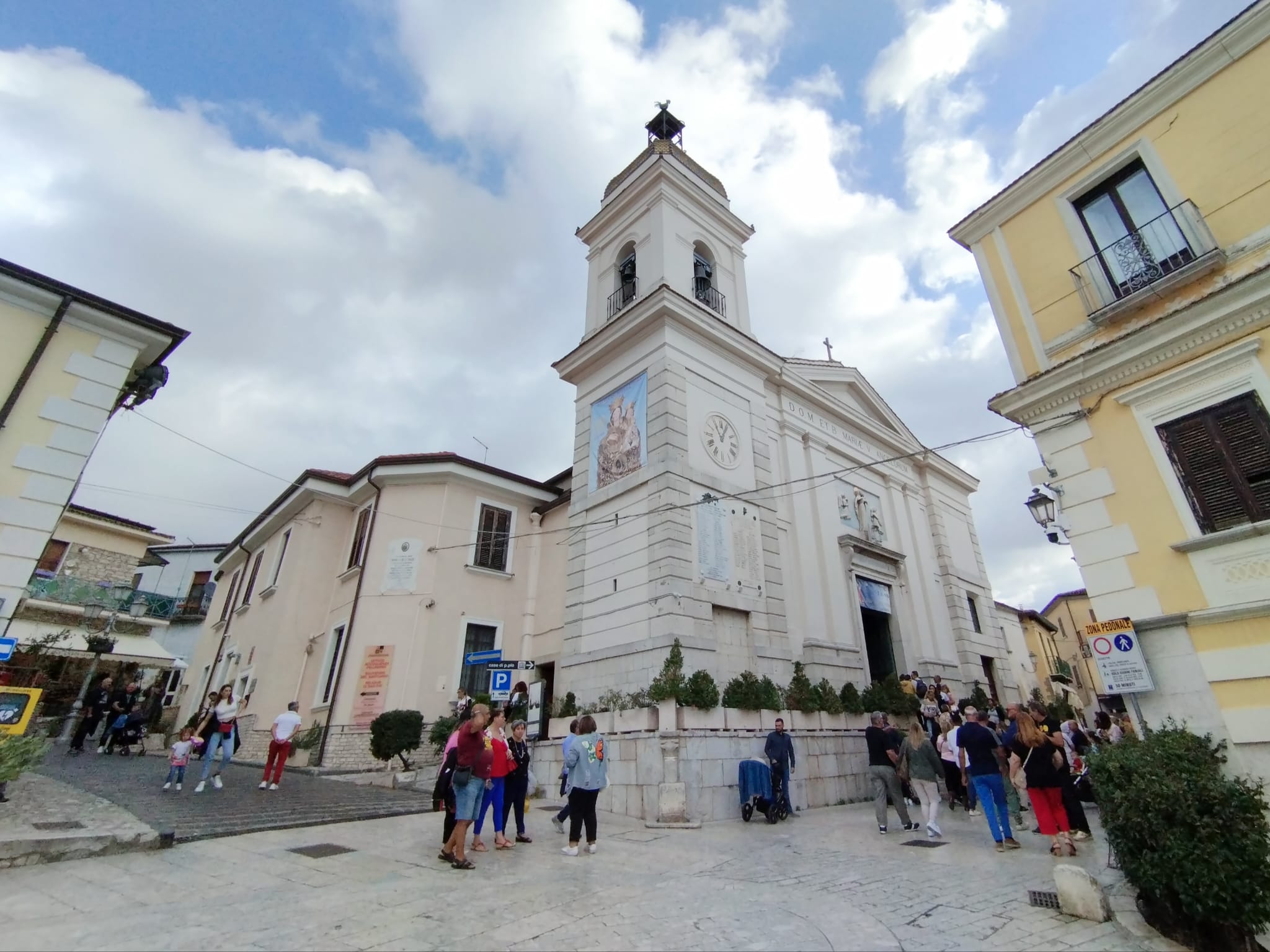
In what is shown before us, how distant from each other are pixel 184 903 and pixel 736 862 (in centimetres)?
531

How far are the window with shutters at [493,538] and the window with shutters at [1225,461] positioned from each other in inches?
619

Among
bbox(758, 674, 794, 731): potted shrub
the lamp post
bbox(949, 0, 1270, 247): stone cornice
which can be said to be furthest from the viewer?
the lamp post

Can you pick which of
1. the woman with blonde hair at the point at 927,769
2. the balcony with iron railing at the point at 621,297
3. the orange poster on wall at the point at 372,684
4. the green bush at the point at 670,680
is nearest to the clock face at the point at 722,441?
the balcony with iron railing at the point at 621,297

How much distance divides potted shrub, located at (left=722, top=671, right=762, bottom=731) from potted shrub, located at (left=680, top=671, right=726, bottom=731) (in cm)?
20

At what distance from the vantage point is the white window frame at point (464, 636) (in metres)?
17.0

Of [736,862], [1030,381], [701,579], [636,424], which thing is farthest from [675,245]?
[736,862]

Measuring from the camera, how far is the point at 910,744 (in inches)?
353

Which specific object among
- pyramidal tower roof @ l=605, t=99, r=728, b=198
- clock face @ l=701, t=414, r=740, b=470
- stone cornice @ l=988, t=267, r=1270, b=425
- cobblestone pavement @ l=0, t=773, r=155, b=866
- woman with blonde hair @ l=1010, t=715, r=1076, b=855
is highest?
pyramidal tower roof @ l=605, t=99, r=728, b=198

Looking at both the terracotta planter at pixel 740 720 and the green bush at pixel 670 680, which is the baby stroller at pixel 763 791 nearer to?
the terracotta planter at pixel 740 720

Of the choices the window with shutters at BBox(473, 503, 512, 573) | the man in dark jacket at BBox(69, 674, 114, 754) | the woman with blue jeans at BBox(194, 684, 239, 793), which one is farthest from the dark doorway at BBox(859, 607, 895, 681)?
the man in dark jacket at BBox(69, 674, 114, 754)

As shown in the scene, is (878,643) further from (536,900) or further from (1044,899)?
(536,900)

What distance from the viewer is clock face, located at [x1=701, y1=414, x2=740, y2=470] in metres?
15.6

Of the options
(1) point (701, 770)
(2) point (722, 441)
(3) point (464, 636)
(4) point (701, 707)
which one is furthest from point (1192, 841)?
(3) point (464, 636)

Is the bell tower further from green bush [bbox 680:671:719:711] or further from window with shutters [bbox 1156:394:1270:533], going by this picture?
window with shutters [bbox 1156:394:1270:533]
